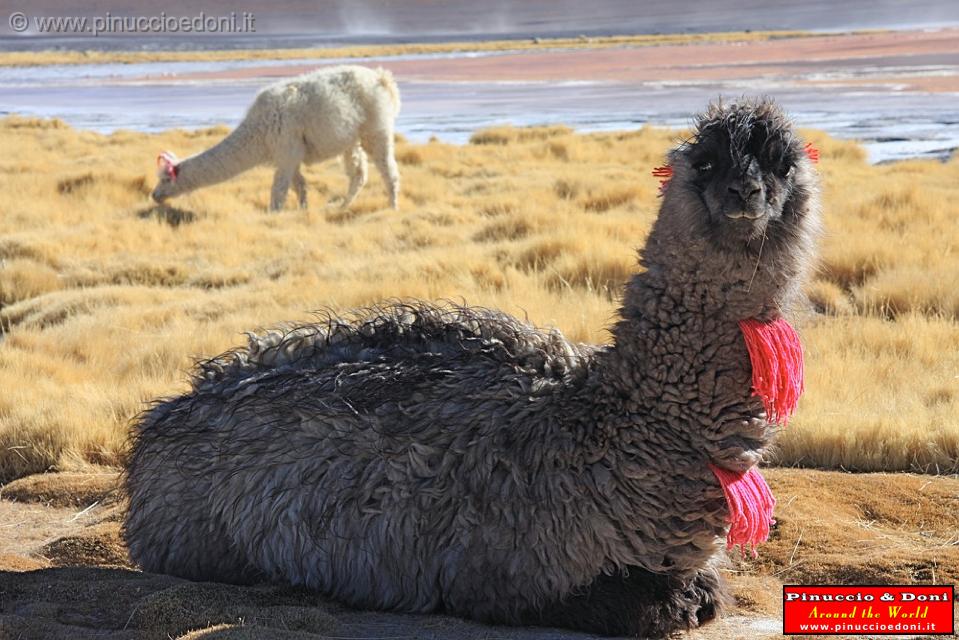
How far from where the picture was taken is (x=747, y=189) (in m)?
3.41

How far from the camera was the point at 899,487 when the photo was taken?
17.8ft

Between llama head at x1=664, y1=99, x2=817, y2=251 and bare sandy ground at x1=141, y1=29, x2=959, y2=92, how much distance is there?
2708 cm

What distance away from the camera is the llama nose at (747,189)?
134 inches

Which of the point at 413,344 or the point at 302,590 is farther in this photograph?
the point at 413,344

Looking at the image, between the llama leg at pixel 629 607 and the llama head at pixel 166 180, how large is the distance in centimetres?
1330

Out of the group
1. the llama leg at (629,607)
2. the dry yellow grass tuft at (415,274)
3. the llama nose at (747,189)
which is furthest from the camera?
the dry yellow grass tuft at (415,274)

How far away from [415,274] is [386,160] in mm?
→ 6022

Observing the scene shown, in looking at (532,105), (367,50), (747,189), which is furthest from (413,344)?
(367,50)

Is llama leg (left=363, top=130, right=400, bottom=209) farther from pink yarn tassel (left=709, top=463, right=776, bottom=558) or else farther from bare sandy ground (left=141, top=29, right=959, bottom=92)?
bare sandy ground (left=141, top=29, right=959, bottom=92)

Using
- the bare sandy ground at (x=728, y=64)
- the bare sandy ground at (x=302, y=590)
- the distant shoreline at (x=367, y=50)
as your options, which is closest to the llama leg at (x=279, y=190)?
the bare sandy ground at (x=302, y=590)

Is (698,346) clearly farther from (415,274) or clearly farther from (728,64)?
(728,64)

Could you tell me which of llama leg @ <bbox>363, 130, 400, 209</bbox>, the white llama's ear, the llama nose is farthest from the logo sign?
the white llama's ear

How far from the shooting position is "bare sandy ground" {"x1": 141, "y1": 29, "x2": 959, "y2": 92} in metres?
35.8

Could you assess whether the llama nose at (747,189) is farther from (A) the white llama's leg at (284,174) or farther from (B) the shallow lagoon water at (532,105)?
(B) the shallow lagoon water at (532,105)
